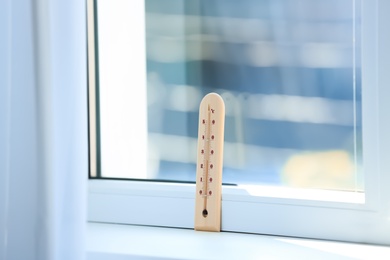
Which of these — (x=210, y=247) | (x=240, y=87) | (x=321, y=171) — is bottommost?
(x=210, y=247)

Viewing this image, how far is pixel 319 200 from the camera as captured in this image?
3.52 ft

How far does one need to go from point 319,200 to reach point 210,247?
214 millimetres

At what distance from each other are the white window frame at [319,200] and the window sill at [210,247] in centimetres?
2

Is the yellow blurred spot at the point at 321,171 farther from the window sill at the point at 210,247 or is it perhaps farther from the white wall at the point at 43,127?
the white wall at the point at 43,127

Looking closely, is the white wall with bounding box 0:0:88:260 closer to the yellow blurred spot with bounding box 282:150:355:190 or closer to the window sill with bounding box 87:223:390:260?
the window sill with bounding box 87:223:390:260

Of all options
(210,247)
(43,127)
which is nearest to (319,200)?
(210,247)

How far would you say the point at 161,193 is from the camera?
3.93 feet

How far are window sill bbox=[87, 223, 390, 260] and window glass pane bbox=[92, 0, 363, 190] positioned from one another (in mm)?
116

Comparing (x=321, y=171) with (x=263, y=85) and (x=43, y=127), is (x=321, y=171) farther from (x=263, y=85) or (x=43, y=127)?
(x=43, y=127)

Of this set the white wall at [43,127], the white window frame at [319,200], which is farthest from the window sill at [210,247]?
the white wall at [43,127]

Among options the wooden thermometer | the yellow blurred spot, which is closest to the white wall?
the wooden thermometer

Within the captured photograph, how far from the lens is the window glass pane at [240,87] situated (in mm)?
1102

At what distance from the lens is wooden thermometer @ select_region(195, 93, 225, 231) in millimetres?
1134

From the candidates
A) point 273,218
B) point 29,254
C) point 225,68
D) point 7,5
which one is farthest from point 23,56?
point 273,218
